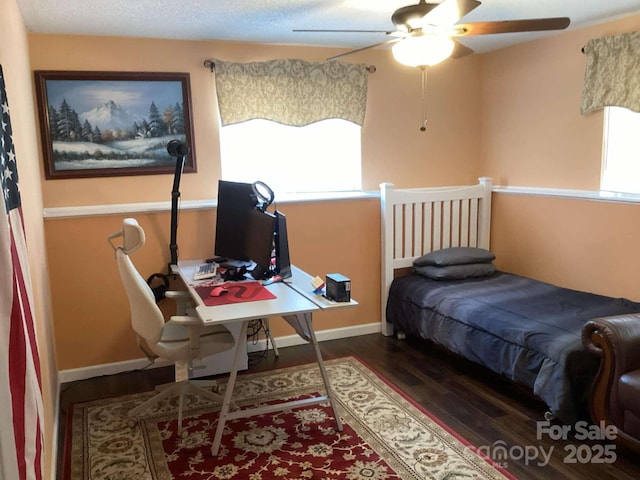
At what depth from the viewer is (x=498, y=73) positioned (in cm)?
444

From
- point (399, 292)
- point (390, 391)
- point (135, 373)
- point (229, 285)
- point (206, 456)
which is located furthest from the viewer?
point (399, 292)

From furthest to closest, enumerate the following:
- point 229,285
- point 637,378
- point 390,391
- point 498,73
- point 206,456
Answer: point 498,73
point 390,391
point 229,285
point 206,456
point 637,378

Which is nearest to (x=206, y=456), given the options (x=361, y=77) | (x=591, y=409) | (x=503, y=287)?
(x=591, y=409)

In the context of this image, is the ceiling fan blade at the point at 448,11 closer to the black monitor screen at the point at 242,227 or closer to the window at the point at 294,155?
the black monitor screen at the point at 242,227

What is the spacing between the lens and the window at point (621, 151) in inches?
137

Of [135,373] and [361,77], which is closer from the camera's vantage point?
[135,373]

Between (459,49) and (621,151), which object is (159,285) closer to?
(459,49)

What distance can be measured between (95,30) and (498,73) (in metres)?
3.13

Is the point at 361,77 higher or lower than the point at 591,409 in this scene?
higher

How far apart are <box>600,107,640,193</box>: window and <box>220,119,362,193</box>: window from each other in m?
1.79

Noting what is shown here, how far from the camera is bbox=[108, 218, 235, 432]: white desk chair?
106 inches

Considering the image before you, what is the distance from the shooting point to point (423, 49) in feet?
8.27

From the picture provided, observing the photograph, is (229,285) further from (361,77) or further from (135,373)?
(361,77)

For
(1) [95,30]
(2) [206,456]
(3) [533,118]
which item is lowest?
(2) [206,456]
